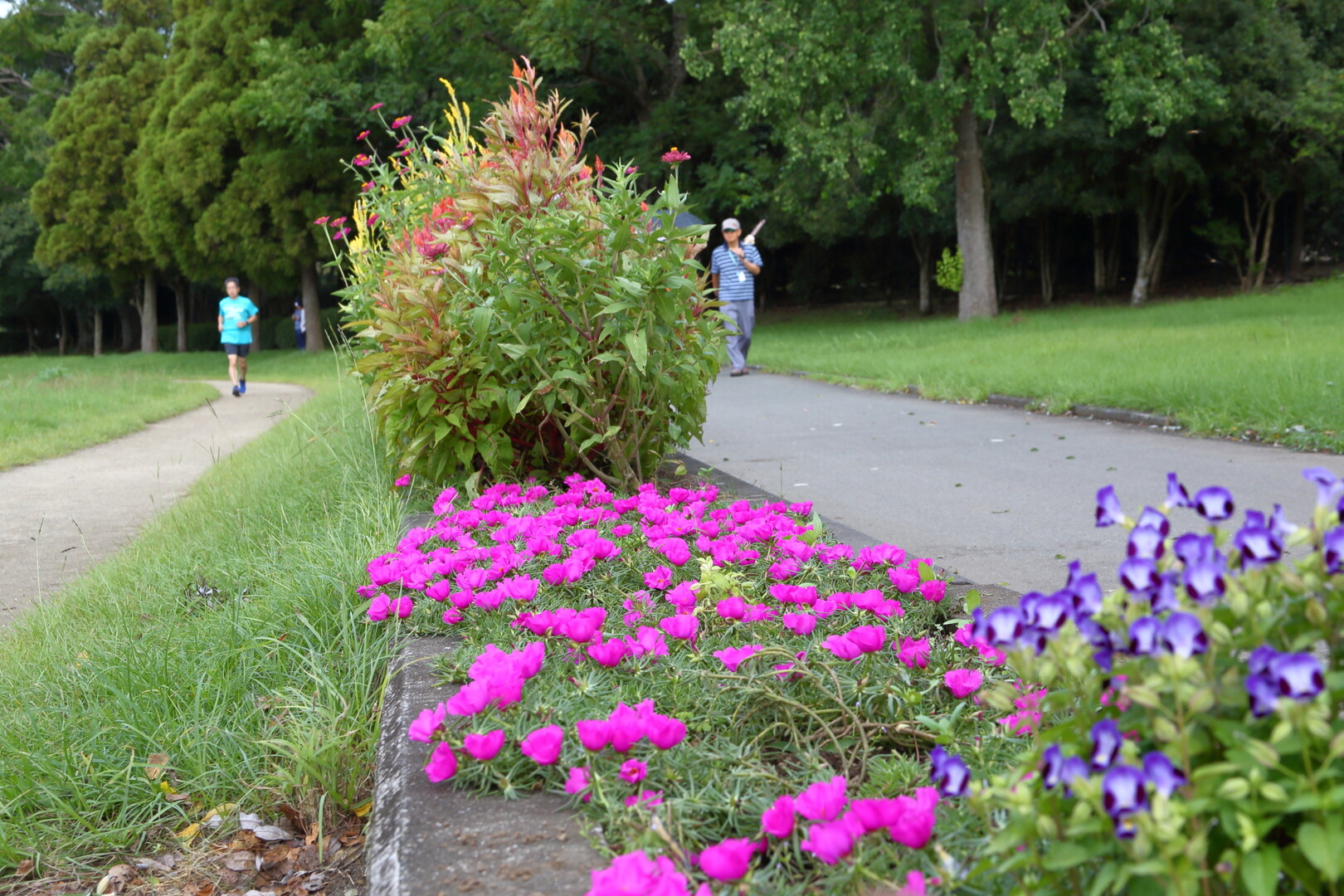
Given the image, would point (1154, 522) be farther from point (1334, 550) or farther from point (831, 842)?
point (831, 842)

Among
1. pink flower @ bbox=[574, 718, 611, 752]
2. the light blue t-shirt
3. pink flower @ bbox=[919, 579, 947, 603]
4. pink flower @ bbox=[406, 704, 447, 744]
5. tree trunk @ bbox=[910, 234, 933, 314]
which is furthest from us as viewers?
tree trunk @ bbox=[910, 234, 933, 314]

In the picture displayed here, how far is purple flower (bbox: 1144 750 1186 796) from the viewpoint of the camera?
0.95 metres

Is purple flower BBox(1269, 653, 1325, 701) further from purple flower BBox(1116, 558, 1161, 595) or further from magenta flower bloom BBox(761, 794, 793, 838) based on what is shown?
magenta flower bloom BBox(761, 794, 793, 838)

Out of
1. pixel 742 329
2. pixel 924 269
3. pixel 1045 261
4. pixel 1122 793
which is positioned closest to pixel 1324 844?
pixel 1122 793

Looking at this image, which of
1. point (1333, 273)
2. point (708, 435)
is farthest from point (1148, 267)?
point (708, 435)

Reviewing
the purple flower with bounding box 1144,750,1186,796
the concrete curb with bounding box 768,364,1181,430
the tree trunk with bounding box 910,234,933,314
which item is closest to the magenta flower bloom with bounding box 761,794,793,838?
the purple flower with bounding box 1144,750,1186,796

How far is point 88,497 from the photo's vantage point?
694 centimetres

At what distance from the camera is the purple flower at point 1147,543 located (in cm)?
112

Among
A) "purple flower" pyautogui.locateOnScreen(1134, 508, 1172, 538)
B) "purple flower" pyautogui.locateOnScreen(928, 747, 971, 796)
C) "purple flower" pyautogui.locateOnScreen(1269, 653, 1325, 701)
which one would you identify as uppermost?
"purple flower" pyautogui.locateOnScreen(1134, 508, 1172, 538)

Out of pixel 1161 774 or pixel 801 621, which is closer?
pixel 1161 774

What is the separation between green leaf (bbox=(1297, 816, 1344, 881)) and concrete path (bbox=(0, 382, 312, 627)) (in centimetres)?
375

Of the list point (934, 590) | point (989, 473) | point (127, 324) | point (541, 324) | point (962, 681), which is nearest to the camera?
point (962, 681)

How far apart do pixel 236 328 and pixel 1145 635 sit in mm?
16340

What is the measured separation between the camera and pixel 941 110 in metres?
18.3
